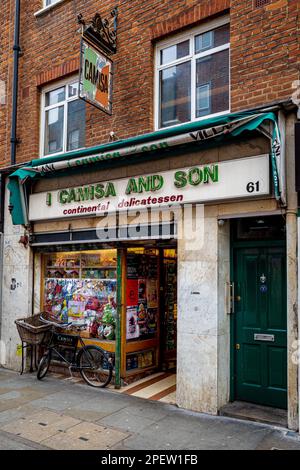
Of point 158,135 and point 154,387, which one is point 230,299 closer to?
point 154,387

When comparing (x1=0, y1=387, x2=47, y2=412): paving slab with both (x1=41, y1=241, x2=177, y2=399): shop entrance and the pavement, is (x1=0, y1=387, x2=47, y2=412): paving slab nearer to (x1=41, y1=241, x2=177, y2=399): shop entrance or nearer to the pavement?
the pavement

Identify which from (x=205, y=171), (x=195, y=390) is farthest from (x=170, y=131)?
Result: (x=195, y=390)

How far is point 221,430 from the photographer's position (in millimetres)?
5676

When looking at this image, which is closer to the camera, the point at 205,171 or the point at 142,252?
the point at 205,171

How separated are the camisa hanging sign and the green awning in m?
0.85

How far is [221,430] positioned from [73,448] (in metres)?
1.94

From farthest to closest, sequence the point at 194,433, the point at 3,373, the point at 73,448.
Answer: the point at 3,373
the point at 194,433
the point at 73,448

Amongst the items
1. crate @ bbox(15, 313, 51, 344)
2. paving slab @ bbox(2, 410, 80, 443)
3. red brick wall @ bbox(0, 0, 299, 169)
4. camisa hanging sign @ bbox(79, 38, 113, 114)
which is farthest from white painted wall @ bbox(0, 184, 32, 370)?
camisa hanging sign @ bbox(79, 38, 113, 114)

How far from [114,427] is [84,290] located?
3.41m

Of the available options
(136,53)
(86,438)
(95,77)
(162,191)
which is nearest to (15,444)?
(86,438)

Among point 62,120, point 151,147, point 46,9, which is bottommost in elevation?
point 151,147

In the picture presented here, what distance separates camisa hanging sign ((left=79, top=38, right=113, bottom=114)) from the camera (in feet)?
23.7

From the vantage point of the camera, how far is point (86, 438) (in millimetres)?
5473

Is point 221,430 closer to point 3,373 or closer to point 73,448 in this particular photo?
point 73,448
